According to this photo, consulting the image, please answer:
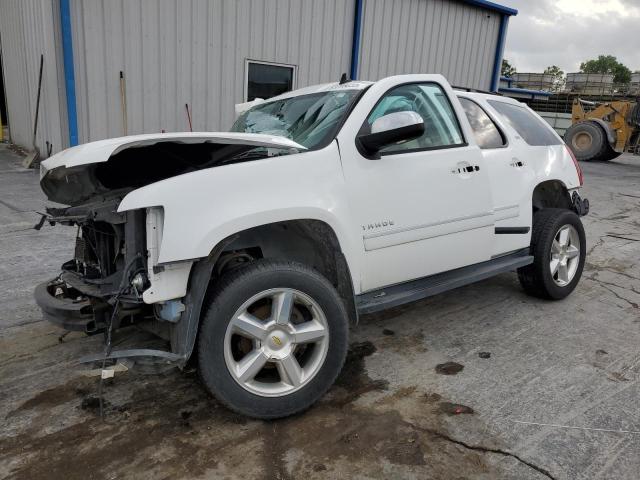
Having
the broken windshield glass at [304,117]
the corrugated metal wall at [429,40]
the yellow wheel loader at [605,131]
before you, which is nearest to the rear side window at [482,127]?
the broken windshield glass at [304,117]

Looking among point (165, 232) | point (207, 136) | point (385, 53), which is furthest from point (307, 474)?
point (385, 53)

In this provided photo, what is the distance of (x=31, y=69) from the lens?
10.6m

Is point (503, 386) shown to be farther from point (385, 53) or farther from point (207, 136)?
point (385, 53)

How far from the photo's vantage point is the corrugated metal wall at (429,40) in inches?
460

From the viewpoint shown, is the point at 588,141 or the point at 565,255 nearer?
the point at 565,255

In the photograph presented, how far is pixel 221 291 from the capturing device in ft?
8.13

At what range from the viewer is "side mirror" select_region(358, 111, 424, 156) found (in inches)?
110

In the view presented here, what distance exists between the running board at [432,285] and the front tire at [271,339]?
1.15ft

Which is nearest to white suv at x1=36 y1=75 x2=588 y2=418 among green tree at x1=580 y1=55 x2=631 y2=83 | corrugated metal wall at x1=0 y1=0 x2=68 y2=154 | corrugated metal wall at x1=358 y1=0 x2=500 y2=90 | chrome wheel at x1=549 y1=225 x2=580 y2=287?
chrome wheel at x1=549 y1=225 x2=580 y2=287

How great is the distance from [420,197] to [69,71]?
715 cm

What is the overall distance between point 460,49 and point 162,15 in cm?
823

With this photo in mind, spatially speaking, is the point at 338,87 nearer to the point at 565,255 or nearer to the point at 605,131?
the point at 565,255

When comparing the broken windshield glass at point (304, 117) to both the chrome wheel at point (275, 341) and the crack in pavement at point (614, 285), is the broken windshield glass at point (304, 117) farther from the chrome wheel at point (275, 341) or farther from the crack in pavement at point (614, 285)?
the crack in pavement at point (614, 285)

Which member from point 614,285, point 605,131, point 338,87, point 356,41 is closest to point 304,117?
point 338,87
